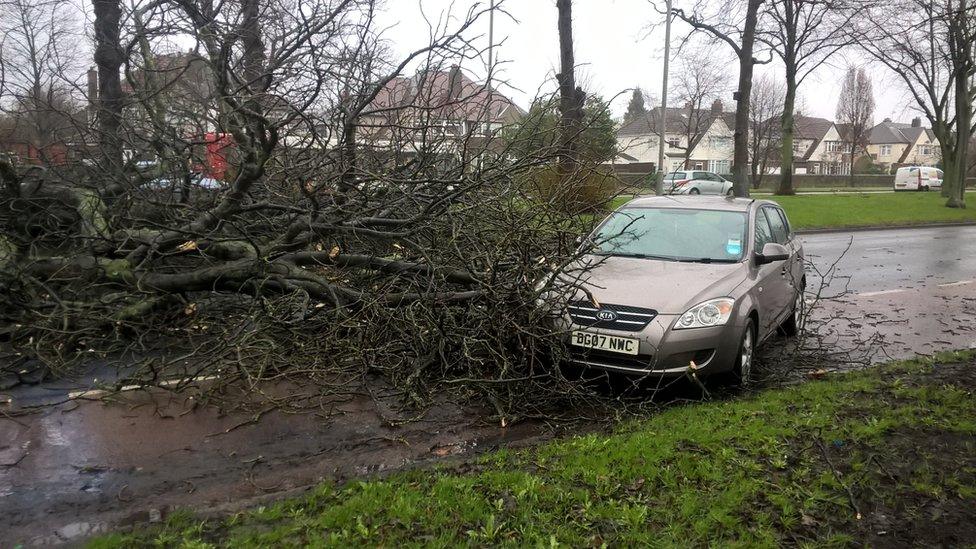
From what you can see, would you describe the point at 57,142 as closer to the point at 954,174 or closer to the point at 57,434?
the point at 57,434

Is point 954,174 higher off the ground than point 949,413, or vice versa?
point 954,174

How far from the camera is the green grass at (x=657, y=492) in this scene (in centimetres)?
284

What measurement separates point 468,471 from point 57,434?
2.75 m

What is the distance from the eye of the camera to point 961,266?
476 inches

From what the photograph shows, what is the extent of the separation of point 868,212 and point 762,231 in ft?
65.5

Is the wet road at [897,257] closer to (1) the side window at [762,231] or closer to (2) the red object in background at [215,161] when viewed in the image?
(1) the side window at [762,231]

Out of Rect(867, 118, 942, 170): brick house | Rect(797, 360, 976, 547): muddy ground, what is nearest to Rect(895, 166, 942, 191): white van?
Rect(797, 360, 976, 547): muddy ground

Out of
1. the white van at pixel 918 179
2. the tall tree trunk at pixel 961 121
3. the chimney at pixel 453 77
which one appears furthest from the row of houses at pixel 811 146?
the chimney at pixel 453 77

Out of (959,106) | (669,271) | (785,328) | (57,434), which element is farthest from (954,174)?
(57,434)

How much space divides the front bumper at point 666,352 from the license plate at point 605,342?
3 centimetres

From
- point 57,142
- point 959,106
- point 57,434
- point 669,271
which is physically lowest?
point 57,434

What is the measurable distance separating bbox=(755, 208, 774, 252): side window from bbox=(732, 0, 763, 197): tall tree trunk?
558 inches

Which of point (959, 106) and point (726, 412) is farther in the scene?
point (959, 106)

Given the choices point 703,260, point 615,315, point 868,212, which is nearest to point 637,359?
point 615,315
